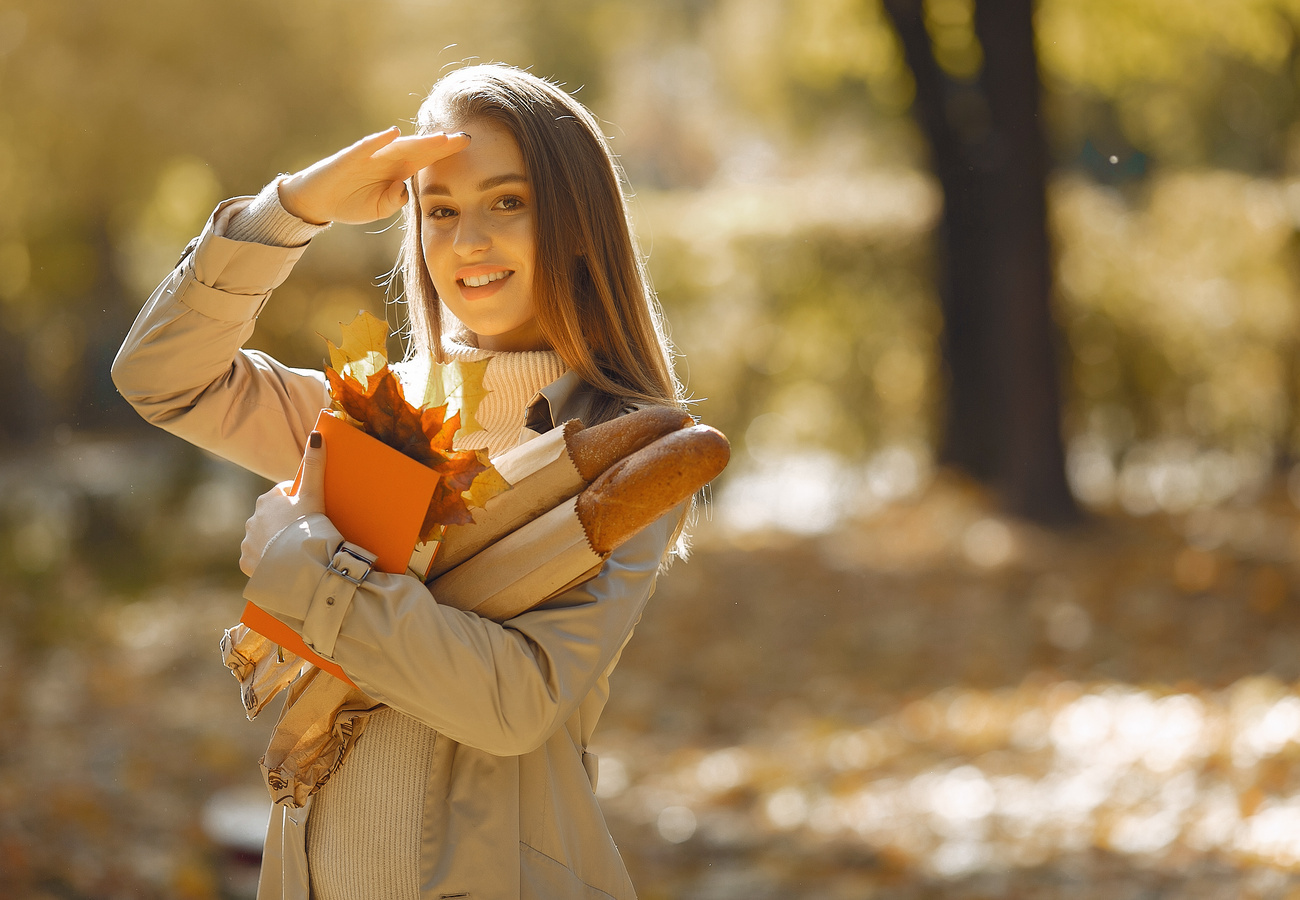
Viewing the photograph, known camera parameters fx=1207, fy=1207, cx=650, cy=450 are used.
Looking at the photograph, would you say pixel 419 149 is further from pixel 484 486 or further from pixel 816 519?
pixel 816 519

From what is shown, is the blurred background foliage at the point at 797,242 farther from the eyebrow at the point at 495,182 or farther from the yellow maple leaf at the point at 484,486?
the yellow maple leaf at the point at 484,486

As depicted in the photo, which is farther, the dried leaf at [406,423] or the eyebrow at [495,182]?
the eyebrow at [495,182]

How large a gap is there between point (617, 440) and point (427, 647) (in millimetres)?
343

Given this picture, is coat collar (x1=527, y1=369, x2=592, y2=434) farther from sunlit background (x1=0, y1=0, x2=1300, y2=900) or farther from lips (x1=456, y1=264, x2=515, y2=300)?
sunlit background (x1=0, y1=0, x2=1300, y2=900)

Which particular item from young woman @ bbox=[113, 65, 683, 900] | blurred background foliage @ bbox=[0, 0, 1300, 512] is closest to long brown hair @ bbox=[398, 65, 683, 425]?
young woman @ bbox=[113, 65, 683, 900]

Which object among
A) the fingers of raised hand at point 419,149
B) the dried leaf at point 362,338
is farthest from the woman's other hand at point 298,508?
the fingers of raised hand at point 419,149

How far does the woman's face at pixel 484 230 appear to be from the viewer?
66.0 inches

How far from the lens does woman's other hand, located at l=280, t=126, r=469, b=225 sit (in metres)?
1.63

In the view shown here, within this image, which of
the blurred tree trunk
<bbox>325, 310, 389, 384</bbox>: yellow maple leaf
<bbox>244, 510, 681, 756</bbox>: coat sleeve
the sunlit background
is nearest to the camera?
<bbox>244, 510, 681, 756</bbox>: coat sleeve

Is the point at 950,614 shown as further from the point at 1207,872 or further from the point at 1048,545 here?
the point at 1207,872

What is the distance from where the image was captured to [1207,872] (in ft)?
12.3

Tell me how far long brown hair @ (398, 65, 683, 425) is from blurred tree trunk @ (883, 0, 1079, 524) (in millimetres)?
5723

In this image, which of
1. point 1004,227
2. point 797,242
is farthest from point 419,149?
point 797,242

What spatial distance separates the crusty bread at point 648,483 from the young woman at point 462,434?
114 mm
